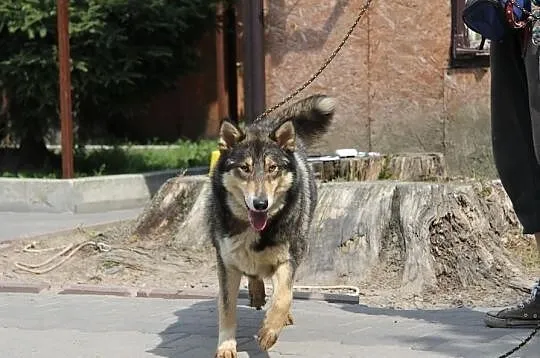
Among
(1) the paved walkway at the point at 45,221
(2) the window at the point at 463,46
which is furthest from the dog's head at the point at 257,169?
(2) the window at the point at 463,46

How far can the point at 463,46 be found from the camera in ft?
30.8

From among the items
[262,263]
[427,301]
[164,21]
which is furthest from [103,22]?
[262,263]

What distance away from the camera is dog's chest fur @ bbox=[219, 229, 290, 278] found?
16.4 feet

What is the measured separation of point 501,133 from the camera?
5.29 m

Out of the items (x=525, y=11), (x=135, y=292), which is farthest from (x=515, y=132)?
(x=135, y=292)

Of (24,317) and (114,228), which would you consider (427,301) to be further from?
(114,228)

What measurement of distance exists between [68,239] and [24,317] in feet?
A: 8.26

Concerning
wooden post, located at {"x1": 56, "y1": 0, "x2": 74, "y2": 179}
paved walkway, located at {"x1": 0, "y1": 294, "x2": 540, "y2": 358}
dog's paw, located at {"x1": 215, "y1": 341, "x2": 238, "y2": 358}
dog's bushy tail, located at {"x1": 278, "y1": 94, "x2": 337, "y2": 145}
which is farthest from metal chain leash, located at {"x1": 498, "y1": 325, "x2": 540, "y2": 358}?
wooden post, located at {"x1": 56, "y1": 0, "x2": 74, "y2": 179}

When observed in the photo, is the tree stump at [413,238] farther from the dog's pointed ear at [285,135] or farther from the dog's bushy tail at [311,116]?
the dog's pointed ear at [285,135]

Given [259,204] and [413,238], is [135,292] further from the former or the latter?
[259,204]

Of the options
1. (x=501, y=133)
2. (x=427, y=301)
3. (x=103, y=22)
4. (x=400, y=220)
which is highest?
(x=103, y=22)

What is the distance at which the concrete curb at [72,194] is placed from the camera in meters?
11.0

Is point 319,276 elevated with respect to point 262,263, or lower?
lower

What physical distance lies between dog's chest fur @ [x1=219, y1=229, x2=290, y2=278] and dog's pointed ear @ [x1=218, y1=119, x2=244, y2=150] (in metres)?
0.46
